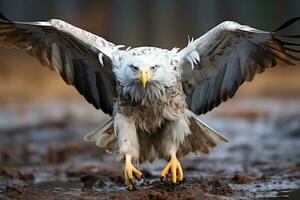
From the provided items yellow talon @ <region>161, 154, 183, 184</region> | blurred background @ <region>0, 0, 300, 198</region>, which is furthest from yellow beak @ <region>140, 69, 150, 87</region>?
blurred background @ <region>0, 0, 300, 198</region>

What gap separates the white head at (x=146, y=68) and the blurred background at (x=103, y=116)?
1.40 m

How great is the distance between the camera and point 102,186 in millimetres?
9375

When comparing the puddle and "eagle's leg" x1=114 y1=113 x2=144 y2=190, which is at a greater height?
"eagle's leg" x1=114 y1=113 x2=144 y2=190

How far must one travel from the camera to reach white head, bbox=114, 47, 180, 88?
8164 mm

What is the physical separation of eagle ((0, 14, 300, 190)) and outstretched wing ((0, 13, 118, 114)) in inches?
0.5

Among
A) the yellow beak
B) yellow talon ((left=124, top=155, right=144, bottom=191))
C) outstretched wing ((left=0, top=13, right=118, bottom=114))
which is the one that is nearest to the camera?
the yellow beak

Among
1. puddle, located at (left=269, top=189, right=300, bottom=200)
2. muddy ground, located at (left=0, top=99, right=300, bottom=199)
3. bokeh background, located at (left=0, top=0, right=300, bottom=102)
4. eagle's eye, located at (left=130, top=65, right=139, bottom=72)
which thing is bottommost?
puddle, located at (left=269, top=189, right=300, bottom=200)

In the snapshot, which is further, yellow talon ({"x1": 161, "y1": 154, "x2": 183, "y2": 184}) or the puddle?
yellow talon ({"x1": 161, "y1": 154, "x2": 183, "y2": 184})

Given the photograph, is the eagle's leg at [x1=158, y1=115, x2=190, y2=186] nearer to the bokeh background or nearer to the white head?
the white head

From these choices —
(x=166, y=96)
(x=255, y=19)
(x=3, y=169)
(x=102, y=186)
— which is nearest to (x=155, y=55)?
(x=166, y=96)

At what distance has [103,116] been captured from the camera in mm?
17234

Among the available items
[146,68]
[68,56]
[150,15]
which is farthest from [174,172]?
[150,15]

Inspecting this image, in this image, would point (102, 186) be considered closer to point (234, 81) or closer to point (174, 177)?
point (174, 177)

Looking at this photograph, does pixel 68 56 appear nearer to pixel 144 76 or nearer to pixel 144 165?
pixel 144 76
